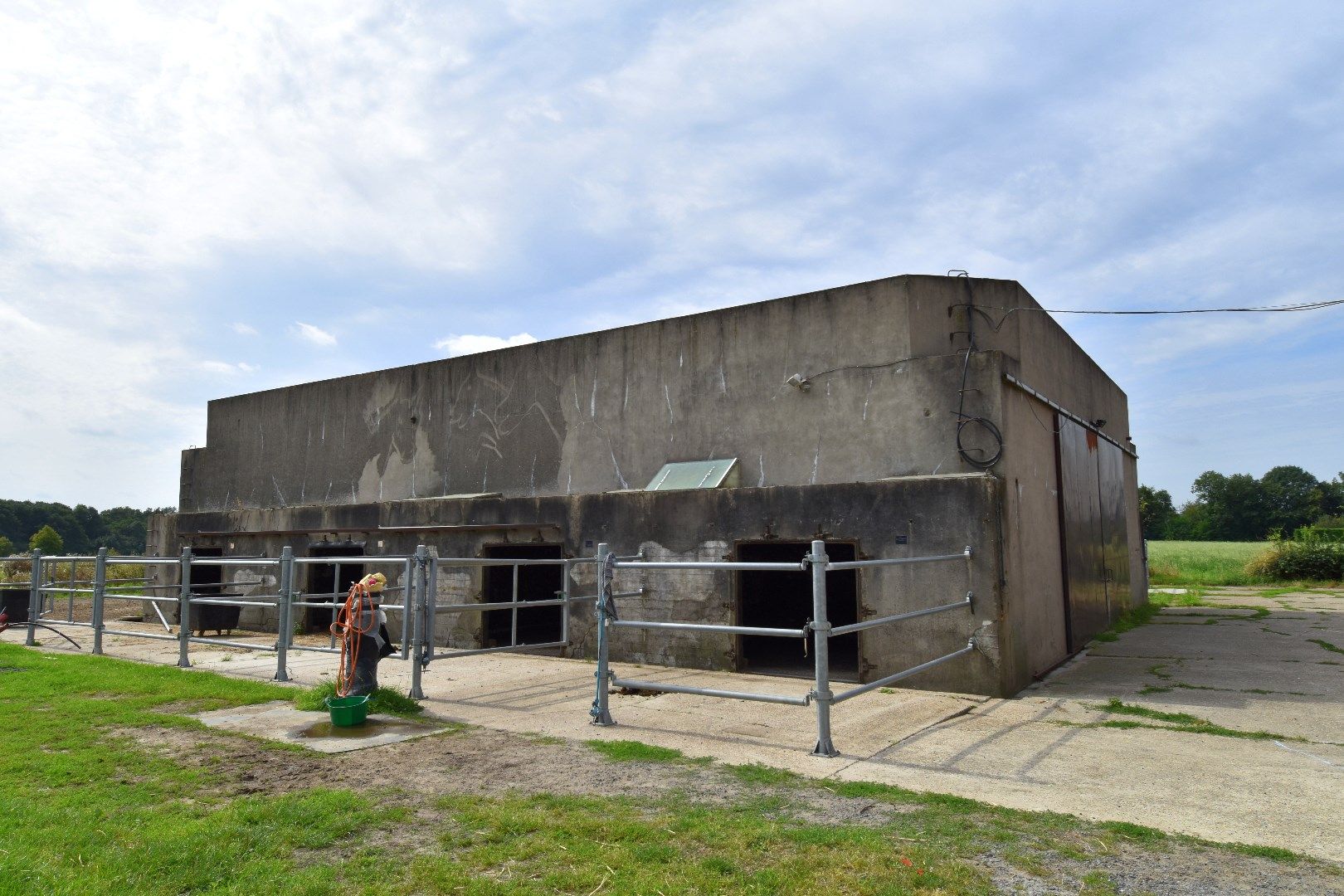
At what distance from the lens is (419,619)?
26.1 ft

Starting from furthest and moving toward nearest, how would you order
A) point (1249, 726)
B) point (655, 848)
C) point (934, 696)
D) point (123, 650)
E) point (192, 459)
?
point (192, 459), point (123, 650), point (934, 696), point (1249, 726), point (655, 848)

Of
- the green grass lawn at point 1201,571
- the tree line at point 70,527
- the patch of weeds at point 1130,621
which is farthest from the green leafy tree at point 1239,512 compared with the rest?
the tree line at point 70,527

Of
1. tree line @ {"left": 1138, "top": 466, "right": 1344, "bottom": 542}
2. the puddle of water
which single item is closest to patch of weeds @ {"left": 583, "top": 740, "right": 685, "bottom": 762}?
the puddle of water

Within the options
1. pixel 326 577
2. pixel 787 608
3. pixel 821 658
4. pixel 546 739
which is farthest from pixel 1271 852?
pixel 326 577

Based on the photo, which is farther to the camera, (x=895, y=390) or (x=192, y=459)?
(x=192, y=459)

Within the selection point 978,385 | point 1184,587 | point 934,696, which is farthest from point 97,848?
point 1184,587

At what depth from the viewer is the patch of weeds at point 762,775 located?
16.1ft

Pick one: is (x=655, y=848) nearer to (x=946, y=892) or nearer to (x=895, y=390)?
(x=946, y=892)

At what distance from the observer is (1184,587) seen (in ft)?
82.9

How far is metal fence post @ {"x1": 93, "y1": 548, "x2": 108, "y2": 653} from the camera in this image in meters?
10.8

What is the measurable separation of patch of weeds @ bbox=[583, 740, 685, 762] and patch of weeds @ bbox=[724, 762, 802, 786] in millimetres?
454

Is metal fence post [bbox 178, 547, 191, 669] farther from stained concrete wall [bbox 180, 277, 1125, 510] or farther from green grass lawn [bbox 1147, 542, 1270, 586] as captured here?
green grass lawn [bbox 1147, 542, 1270, 586]

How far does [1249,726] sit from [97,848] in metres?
7.58

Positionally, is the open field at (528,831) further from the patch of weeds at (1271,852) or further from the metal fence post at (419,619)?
the metal fence post at (419,619)
